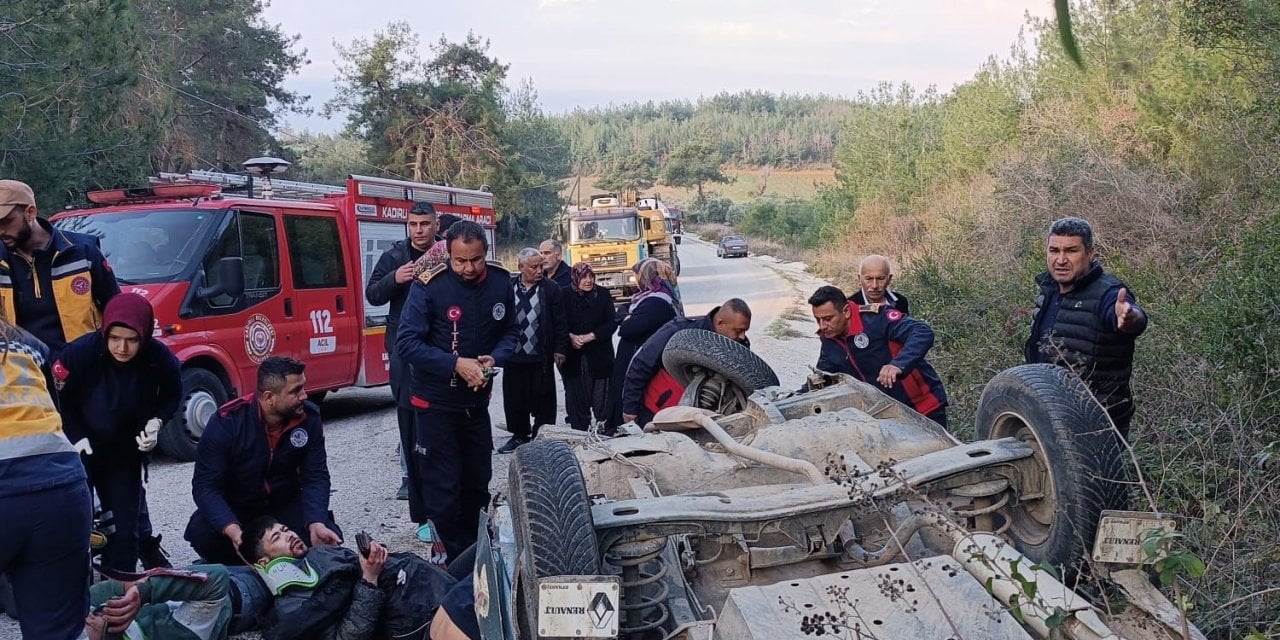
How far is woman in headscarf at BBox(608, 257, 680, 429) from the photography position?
6719 millimetres

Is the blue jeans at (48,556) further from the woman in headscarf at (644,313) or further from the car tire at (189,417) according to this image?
the car tire at (189,417)

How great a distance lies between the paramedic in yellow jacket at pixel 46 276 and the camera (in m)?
4.20

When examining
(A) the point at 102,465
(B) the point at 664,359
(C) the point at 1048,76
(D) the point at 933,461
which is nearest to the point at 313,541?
(A) the point at 102,465

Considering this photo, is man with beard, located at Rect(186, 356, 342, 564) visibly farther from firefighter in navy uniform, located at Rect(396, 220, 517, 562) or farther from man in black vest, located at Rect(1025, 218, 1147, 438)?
man in black vest, located at Rect(1025, 218, 1147, 438)

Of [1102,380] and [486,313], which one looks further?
[486,313]

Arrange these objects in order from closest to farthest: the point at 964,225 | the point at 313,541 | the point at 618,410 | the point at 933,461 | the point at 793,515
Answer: the point at 793,515
the point at 933,461
the point at 313,541
the point at 618,410
the point at 964,225

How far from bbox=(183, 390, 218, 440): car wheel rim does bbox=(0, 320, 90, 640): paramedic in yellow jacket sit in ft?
15.0

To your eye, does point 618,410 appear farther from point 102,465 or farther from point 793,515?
point 793,515

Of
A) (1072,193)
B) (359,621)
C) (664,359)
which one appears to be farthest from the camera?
(1072,193)

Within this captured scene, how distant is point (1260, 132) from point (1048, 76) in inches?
409

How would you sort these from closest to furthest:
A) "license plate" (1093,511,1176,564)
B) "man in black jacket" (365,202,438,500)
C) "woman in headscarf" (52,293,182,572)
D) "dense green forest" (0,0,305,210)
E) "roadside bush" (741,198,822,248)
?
"license plate" (1093,511,1176,564)
"woman in headscarf" (52,293,182,572)
"man in black jacket" (365,202,438,500)
"dense green forest" (0,0,305,210)
"roadside bush" (741,198,822,248)

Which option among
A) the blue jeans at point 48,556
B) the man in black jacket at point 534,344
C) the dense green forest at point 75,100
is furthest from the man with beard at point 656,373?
the dense green forest at point 75,100

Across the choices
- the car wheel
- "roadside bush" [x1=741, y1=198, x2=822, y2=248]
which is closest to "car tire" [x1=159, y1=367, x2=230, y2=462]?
the car wheel

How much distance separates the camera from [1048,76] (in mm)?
19609
